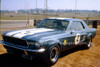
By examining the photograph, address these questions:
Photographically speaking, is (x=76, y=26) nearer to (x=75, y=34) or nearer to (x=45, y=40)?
(x=75, y=34)

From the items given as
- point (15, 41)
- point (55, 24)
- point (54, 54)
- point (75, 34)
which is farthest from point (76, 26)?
point (15, 41)

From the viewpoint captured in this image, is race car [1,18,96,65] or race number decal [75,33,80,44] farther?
race number decal [75,33,80,44]

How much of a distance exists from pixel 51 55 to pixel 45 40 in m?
0.60

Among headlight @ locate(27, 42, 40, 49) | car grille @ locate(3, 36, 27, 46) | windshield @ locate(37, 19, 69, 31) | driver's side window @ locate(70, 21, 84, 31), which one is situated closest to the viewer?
headlight @ locate(27, 42, 40, 49)

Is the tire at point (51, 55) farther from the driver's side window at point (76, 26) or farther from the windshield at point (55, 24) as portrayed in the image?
the driver's side window at point (76, 26)

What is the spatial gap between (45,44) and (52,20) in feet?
6.14

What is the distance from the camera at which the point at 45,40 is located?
3580 mm

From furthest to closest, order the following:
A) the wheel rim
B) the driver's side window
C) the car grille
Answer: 1. the driver's side window
2. the wheel rim
3. the car grille

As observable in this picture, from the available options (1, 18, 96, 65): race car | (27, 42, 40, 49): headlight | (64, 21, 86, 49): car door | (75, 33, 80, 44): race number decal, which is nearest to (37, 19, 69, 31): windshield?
(1, 18, 96, 65): race car

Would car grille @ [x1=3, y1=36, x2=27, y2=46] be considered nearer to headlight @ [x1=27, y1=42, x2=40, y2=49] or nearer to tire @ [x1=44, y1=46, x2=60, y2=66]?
headlight @ [x1=27, y1=42, x2=40, y2=49]

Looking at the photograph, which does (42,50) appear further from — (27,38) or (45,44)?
(27,38)

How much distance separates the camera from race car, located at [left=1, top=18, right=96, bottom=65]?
345cm

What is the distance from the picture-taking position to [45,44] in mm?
3551

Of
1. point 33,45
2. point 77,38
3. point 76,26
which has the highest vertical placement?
point 76,26
